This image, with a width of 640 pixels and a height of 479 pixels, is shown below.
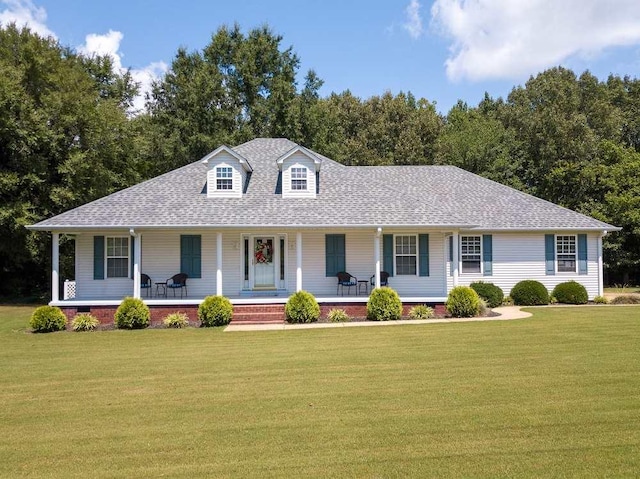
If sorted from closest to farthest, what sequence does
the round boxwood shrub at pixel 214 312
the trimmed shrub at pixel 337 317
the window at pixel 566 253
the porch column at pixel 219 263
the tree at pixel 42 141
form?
1. the round boxwood shrub at pixel 214 312
2. the trimmed shrub at pixel 337 317
3. the porch column at pixel 219 263
4. the window at pixel 566 253
5. the tree at pixel 42 141

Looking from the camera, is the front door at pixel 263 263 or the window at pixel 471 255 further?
the window at pixel 471 255

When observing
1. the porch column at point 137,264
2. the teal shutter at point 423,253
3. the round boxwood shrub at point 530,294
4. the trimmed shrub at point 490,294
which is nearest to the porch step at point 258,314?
the porch column at point 137,264

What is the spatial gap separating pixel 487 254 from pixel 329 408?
54.0 feet

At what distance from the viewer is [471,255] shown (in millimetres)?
21969

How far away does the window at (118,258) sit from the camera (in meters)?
19.4

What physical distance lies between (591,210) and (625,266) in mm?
3904

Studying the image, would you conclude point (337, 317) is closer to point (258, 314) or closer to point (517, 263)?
point (258, 314)

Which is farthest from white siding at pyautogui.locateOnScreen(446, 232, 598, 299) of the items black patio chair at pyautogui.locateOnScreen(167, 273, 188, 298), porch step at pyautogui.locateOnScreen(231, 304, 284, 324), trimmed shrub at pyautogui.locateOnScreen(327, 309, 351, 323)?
black patio chair at pyautogui.locateOnScreen(167, 273, 188, 298)

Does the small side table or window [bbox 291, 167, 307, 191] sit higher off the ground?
window [bbox 291, 167, 307, 191]

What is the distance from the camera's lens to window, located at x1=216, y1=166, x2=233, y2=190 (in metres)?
19.7

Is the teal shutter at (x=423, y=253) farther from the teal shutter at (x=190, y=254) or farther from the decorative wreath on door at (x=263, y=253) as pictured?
the teal shutter at (x=190, y=254)

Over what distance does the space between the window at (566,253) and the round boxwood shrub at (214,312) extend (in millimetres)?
14273

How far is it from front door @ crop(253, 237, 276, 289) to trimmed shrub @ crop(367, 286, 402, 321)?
4.41 metres

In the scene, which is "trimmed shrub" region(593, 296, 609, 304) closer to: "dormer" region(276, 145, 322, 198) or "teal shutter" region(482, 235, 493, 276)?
"teal shutter" region(482, 235, 493, 276)
